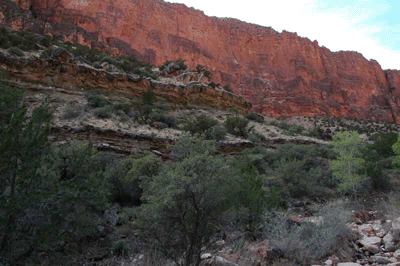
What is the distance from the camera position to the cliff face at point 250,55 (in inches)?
1780

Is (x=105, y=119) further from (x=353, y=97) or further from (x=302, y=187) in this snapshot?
(x=353, y=97)

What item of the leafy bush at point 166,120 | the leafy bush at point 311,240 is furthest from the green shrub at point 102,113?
the leafy bush at point 311,240

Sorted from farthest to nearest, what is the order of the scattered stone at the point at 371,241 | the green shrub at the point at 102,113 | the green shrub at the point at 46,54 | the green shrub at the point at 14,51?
the green shrub at the point at 46,54, the green shrub at the point at 14,51, the green shrub at the point at 102,113, the scattered stone at the point at 371,241

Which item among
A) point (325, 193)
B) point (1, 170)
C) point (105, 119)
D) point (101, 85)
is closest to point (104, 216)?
point (1, 170)

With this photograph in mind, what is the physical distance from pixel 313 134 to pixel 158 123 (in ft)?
53.6

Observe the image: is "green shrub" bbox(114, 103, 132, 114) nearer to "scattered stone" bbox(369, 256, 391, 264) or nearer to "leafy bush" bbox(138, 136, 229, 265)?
"leafy bush" bbox(138, 136, 229, 265)

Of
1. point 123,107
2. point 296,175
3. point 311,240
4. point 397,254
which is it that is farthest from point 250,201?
point 123,107

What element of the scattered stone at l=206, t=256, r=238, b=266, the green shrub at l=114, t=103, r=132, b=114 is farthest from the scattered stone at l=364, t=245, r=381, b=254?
the green shrub at l=114, t=103, r=132, b=114

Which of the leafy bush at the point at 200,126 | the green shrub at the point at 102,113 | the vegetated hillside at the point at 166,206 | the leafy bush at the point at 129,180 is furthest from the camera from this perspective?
the leafy bush at the point at 200,126

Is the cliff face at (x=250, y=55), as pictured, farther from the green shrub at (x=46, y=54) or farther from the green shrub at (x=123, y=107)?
the green shrub at (x=123, y=107)

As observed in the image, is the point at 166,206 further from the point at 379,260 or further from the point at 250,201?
the point at 379,260

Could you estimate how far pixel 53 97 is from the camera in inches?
719

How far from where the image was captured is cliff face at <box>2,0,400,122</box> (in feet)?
148

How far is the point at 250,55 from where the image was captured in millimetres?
60875
